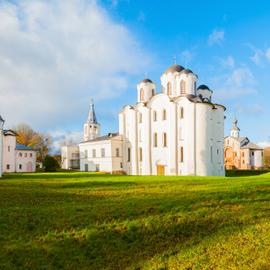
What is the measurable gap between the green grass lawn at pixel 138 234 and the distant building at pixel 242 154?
6029 centimetres

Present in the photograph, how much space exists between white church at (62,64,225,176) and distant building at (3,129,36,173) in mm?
14425

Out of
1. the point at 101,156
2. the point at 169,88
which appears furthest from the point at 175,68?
the point at 101,156

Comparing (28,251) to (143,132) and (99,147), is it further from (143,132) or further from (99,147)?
(99,147)

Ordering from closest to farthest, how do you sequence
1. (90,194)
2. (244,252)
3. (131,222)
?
(244,252) → (131,222) → (90,194)

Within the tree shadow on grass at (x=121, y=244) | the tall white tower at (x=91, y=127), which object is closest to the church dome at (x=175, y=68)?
the tall white tower at (x=91, y=127)

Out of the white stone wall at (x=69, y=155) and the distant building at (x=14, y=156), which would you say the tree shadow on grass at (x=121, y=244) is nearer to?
the distant building at (x=14, y=156)

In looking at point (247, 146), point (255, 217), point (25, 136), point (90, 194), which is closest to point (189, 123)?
point (90, 194)

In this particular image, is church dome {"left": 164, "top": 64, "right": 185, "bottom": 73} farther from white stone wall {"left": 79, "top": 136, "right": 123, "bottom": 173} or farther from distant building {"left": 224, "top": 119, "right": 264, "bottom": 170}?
distant building {"left": 224, "top": 119, "right": 264, "bottom": 170}

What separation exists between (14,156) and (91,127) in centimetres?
1549

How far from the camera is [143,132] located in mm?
41406

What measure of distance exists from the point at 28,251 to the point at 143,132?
1310 inches

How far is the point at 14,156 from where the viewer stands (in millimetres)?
53844

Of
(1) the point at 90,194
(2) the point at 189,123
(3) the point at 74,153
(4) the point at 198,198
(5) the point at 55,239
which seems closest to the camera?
(5) the point at 55,239

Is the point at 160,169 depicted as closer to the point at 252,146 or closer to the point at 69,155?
the point at 69,155
